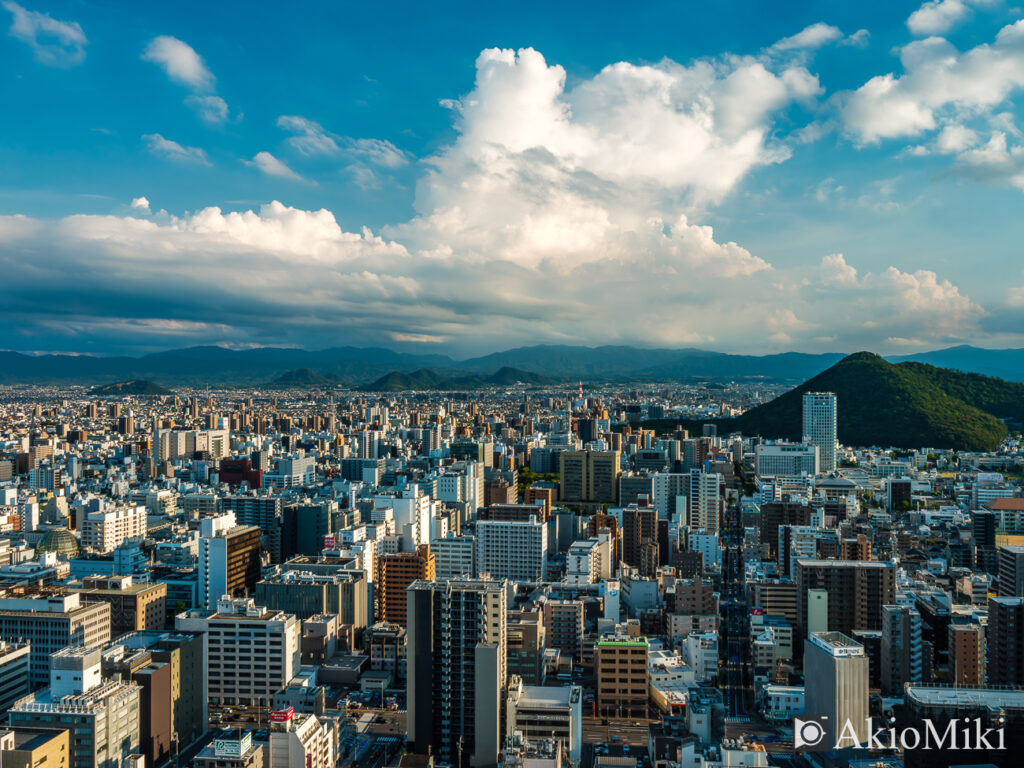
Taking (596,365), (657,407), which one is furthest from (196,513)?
(596,365)

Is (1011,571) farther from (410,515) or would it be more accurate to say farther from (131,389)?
(131,389)

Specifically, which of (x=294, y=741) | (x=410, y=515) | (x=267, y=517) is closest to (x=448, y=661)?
(x=294, y=741)

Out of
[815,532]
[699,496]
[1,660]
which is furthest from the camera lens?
[699,496]

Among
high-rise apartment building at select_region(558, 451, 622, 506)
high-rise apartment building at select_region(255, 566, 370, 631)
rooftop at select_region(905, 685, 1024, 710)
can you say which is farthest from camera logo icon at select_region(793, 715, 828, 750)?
high-rise apartment building at select_region(558, 451, 622, 506)

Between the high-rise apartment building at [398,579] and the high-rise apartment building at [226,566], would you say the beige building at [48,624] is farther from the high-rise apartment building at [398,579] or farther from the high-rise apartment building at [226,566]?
the high-rise apartment building at [398,579]

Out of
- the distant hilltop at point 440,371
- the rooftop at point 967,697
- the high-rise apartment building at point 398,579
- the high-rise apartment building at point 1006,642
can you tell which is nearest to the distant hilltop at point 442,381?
the distant hilltop at point 440,371

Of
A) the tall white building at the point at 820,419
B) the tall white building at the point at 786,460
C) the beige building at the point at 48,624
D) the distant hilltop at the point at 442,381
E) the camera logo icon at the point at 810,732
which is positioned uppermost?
the distant hilltop at the point at 442,381

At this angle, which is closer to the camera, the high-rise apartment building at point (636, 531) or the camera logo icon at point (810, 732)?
the camera logo icon at point (810, 732)

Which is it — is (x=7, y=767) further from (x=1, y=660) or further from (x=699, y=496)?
(x=699, y=496)
